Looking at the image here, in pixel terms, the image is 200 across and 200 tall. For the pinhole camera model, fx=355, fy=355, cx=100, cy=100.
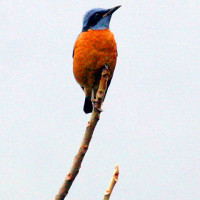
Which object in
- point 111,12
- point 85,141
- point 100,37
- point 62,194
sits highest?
point 111,12

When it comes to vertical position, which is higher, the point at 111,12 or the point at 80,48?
the point at 111,12

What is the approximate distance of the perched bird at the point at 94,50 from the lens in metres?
4.43

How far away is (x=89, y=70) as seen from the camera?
4.48 meters

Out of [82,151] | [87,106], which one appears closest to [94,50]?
[87,106]

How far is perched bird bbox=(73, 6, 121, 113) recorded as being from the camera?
4.43 m

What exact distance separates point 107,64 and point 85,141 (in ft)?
4.97

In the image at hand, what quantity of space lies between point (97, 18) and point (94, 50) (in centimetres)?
70

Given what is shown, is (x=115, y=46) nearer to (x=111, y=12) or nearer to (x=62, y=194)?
(x=111, y=12)

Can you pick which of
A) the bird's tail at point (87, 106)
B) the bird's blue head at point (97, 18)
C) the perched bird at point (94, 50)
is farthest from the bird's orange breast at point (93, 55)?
the bird's tail at point (87, 106)

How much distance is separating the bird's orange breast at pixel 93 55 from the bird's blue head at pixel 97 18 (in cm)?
14

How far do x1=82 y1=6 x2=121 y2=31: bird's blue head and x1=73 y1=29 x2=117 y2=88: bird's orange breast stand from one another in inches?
5.4

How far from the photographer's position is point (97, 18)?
4.93 meters

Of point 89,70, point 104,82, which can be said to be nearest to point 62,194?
point 104,82

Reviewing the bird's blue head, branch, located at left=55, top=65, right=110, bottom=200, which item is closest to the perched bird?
the bird's blue head
